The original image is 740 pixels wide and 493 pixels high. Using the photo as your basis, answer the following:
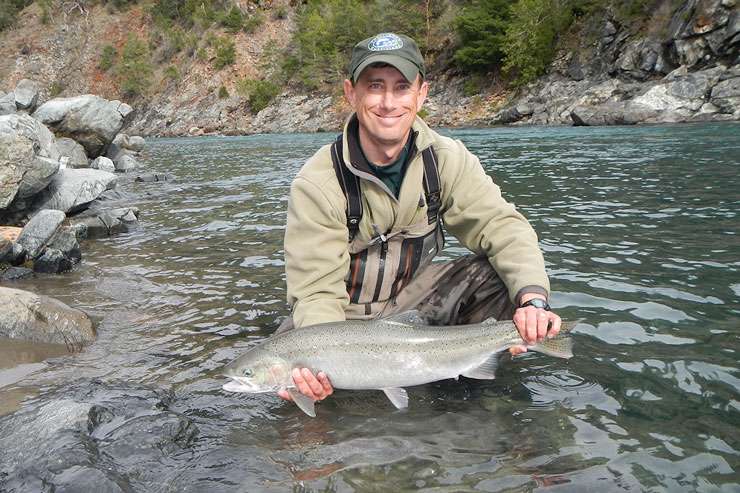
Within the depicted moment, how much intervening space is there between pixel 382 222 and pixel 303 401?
1.41m

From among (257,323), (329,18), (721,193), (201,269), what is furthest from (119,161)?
(329,18)

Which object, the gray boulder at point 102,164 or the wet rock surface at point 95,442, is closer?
the wet rock surface at point 95,442

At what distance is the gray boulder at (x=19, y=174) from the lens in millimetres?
9695

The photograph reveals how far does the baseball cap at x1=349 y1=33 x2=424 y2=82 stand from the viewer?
371 centimetres

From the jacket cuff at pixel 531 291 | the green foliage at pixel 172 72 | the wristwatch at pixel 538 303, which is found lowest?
the wristwatch at pixel 538 303

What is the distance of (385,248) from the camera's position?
420 centimetres

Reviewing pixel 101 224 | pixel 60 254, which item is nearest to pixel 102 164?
pixel 101 224

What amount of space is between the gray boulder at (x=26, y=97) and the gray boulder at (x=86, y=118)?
410 millimetres

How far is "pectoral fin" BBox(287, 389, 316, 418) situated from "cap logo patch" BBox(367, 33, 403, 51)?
7.85 ft

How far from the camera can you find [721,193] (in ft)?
32.8

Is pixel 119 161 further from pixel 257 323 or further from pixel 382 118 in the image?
pixel 382 118

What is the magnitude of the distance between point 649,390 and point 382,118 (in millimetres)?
2676

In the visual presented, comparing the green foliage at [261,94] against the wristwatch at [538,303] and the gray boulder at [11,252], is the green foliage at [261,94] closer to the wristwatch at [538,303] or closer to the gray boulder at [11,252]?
the gray boulder at [11,252]

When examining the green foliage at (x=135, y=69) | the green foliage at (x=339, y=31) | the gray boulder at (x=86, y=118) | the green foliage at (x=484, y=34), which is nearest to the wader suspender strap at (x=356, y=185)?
the gray boulder at (x=86, y=118)
